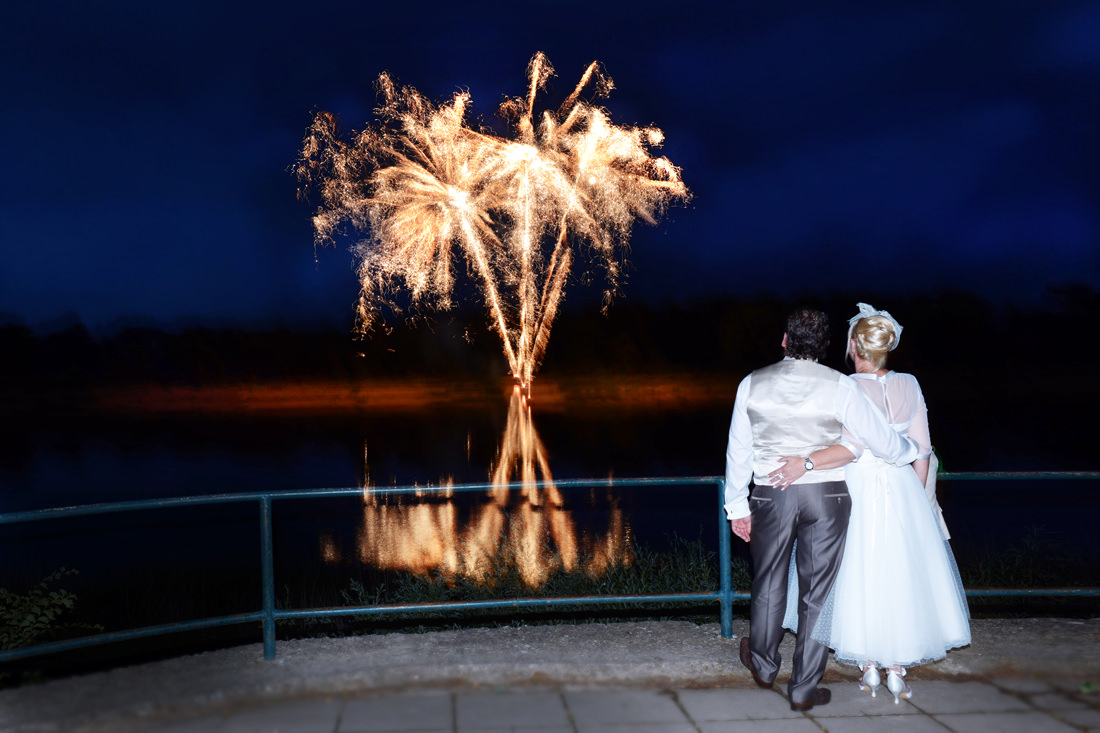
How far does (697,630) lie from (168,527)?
16780mm

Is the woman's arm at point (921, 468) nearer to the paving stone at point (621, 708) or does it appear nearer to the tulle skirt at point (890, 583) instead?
the tulle skirt at point (890, 583)

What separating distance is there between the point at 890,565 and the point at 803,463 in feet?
2.12

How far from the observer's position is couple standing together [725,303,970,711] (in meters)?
3.82

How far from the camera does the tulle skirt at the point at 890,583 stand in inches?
154

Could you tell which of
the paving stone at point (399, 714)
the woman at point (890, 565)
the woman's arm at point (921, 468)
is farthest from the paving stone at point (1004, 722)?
the paving stone at point (399, 714)

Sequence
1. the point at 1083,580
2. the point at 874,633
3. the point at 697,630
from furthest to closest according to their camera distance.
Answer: the point at 1083,580, the point at 697,630, the point at 874,633

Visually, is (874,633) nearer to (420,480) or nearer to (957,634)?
(957,634)

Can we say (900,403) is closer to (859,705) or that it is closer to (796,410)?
(796,410)

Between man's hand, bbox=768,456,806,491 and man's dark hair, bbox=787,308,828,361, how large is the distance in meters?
0.45

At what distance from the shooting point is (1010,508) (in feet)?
62.0

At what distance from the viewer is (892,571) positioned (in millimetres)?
3922

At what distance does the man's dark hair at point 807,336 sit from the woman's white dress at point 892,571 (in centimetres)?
34

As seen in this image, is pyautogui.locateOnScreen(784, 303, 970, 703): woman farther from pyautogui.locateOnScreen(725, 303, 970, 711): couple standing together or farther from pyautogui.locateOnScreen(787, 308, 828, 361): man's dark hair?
pyautogui.locateOnScreen(787, 308, 828, 361): man's dark hair

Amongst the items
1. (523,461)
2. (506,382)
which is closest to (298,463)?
(523,461)
